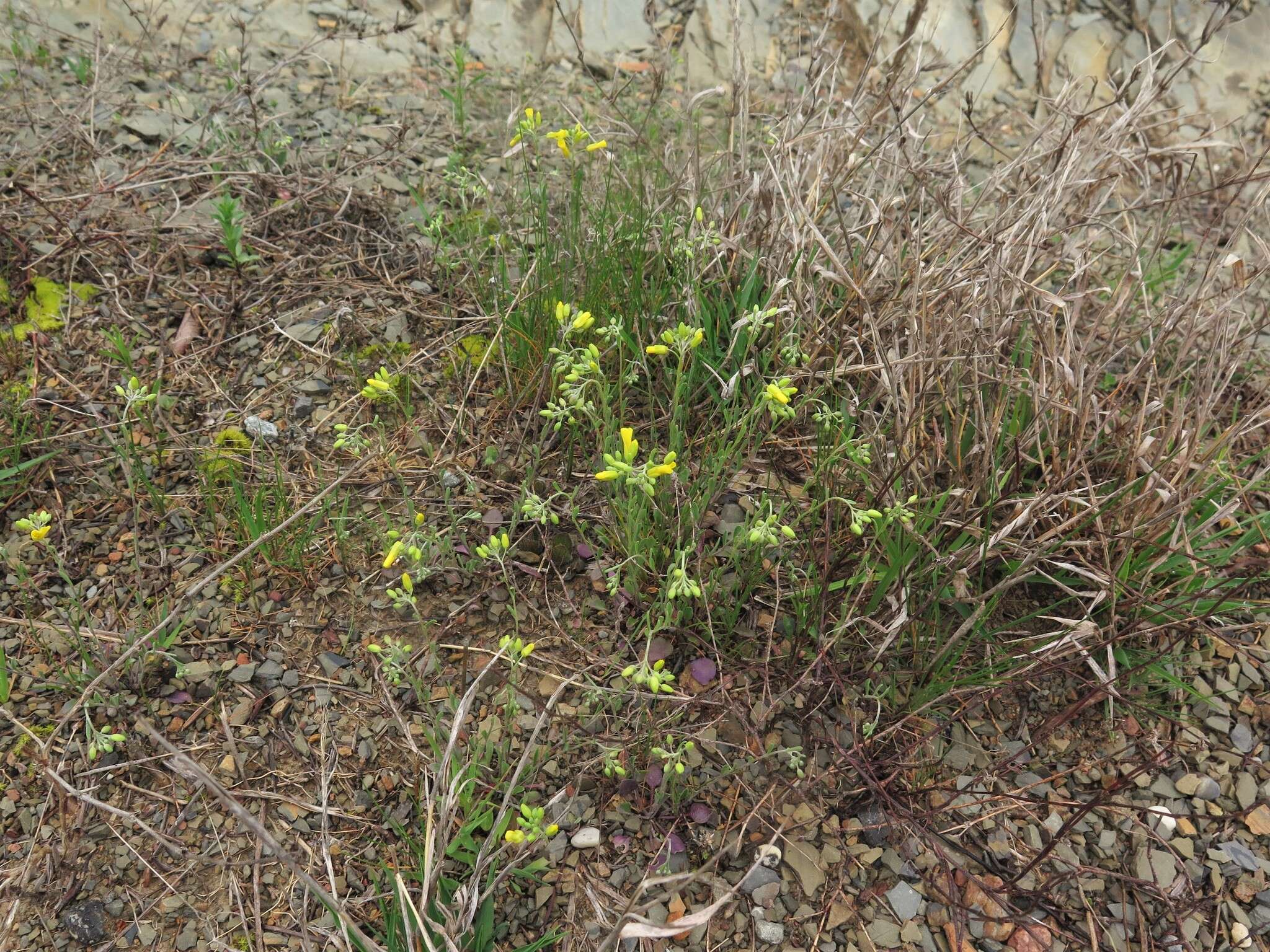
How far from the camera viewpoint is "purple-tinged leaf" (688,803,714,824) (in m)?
2.10

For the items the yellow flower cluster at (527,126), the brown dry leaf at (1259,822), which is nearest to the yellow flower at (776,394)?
the yellow flower cluster at (527,126)

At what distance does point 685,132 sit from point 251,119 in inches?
68.8

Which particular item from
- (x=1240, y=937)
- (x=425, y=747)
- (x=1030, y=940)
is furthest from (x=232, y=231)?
(x=1240, y=937)

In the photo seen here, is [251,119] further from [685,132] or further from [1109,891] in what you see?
[1109,891]

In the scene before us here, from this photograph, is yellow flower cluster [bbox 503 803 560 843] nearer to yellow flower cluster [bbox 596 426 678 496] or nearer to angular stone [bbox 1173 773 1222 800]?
yellow flower cluster [bbox 596 426 678 496]

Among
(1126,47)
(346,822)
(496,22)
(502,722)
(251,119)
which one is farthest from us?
(1126,47)

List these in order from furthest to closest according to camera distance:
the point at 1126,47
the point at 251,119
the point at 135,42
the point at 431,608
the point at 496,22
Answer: the point at 1126,47 → the point at 496,22 → the point at 135,42 → the point at 251,119 → the point at 431,608

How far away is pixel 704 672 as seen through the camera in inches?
90.5

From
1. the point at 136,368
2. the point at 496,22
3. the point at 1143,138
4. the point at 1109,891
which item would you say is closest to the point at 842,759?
the point at 1109,891

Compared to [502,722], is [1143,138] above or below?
above

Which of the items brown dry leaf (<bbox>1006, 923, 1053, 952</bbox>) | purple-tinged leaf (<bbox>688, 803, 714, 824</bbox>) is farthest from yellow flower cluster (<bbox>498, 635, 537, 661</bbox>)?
brown dry leaf (<bbox>1006, 923, 1053, 952</bbox>)

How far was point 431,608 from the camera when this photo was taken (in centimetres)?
240

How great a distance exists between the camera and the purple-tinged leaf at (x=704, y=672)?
2299 millimetres

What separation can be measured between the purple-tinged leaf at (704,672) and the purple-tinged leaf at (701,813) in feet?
0.99
